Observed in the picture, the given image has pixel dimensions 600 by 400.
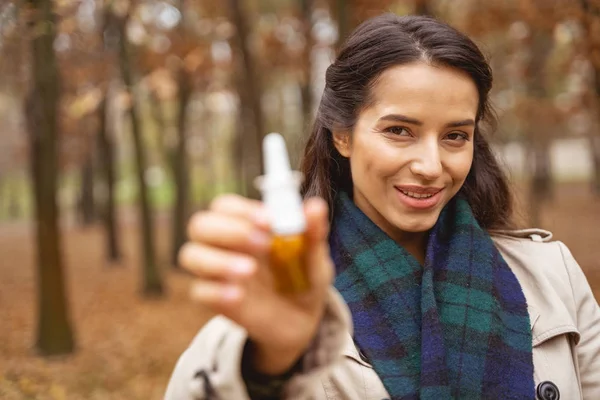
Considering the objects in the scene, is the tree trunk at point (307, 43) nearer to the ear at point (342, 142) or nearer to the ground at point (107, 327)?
the ground at point (107, 327)

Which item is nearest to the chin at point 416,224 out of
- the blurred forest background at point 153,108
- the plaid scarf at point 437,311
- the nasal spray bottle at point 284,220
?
the plaid scarf at point 437,311

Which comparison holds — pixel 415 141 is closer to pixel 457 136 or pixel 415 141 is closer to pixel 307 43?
pixel 457 136

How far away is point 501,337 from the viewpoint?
1.85 meters

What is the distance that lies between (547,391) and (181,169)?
40.3 feet

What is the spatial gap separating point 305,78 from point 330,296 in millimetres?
12623

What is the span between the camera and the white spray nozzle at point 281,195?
942 millimetres

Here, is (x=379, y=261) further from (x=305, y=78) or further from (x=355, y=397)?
(x=305, y=78)

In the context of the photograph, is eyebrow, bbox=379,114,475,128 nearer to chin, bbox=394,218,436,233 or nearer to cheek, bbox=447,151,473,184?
cheek, bbox=447,151,473,184

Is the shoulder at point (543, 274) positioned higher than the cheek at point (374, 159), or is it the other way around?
the cheek at point (374, 159)

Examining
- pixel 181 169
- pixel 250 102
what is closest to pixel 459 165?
pixel 250 102

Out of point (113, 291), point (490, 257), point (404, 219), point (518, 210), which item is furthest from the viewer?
point (113, 291)

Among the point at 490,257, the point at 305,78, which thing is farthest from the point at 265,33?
the point at 490,257

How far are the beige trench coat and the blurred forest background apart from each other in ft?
3.11

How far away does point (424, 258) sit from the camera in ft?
7.06
